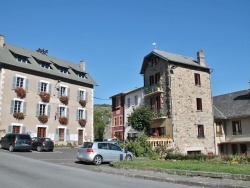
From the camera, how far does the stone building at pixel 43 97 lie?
30.6 m

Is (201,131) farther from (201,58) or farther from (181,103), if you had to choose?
(201,58)

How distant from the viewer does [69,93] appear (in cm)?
3694

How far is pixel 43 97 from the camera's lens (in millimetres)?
33531

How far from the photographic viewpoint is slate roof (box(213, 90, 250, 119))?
102ft

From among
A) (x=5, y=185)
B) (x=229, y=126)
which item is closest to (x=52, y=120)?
(x=229, y=126)

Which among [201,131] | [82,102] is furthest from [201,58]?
[82,102]

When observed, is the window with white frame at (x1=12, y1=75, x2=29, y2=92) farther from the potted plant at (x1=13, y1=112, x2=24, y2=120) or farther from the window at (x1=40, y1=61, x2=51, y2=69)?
the window at (x1=40, y1=61, x2=51, y2=69)

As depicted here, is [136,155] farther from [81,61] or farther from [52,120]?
[81,61]

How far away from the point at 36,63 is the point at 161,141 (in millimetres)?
19709

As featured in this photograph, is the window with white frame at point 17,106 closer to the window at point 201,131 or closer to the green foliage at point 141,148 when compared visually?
the green foliage at point 141,148

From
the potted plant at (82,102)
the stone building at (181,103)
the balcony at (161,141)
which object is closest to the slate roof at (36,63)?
the potted plant at (82,102)

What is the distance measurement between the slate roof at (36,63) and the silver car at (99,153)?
18690 millimetres

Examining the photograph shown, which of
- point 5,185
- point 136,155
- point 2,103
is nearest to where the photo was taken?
point 5,185

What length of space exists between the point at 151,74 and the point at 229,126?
1143 centimetres
